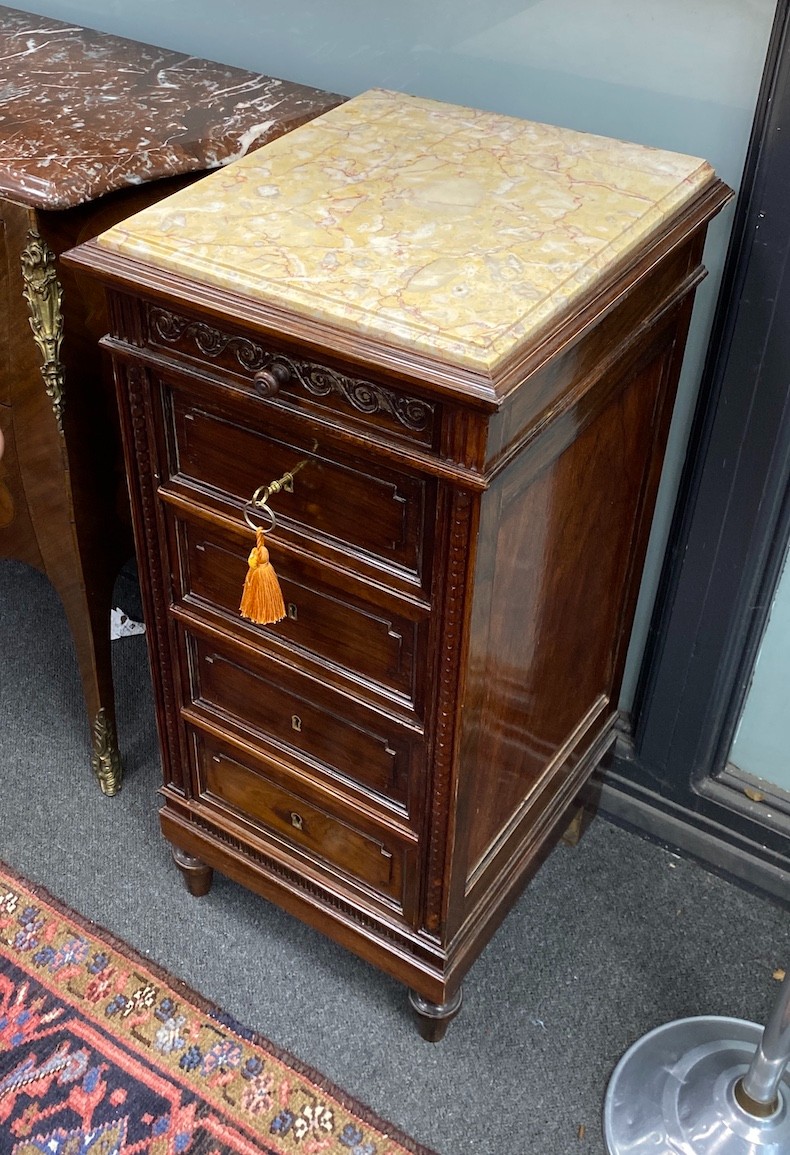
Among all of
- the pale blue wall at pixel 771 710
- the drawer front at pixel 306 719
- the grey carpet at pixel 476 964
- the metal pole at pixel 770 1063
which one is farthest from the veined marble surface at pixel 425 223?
the grey carpet at pixel 476 964

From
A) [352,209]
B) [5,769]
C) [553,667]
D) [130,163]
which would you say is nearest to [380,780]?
[553,667]

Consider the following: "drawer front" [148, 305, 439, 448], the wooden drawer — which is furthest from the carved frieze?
the wooden drawer

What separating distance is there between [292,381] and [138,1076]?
2.67ft

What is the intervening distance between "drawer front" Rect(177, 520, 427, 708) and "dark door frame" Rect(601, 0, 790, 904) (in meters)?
0.45

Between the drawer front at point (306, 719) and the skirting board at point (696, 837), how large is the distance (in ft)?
1.63

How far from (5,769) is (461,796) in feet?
2.74

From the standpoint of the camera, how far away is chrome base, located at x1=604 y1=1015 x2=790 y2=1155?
1140 mm

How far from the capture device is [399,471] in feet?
2.67

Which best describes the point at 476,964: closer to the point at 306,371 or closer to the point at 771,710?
the point at 771,710

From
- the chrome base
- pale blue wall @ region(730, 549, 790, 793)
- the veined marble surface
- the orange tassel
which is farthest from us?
pale blue wall @ region(730, 549, 790, 793)

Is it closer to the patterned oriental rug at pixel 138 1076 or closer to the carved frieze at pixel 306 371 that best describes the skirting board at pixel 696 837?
the patterned oriental rug at pixel 138 1076

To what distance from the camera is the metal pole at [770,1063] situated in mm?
1056

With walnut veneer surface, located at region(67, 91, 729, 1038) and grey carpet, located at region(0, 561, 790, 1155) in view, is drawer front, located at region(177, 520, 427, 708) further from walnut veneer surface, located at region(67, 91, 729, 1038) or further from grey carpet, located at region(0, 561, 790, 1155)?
grey carpet, located at region(0, 561, 790, 1155)

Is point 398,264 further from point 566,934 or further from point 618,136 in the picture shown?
point 566,934
